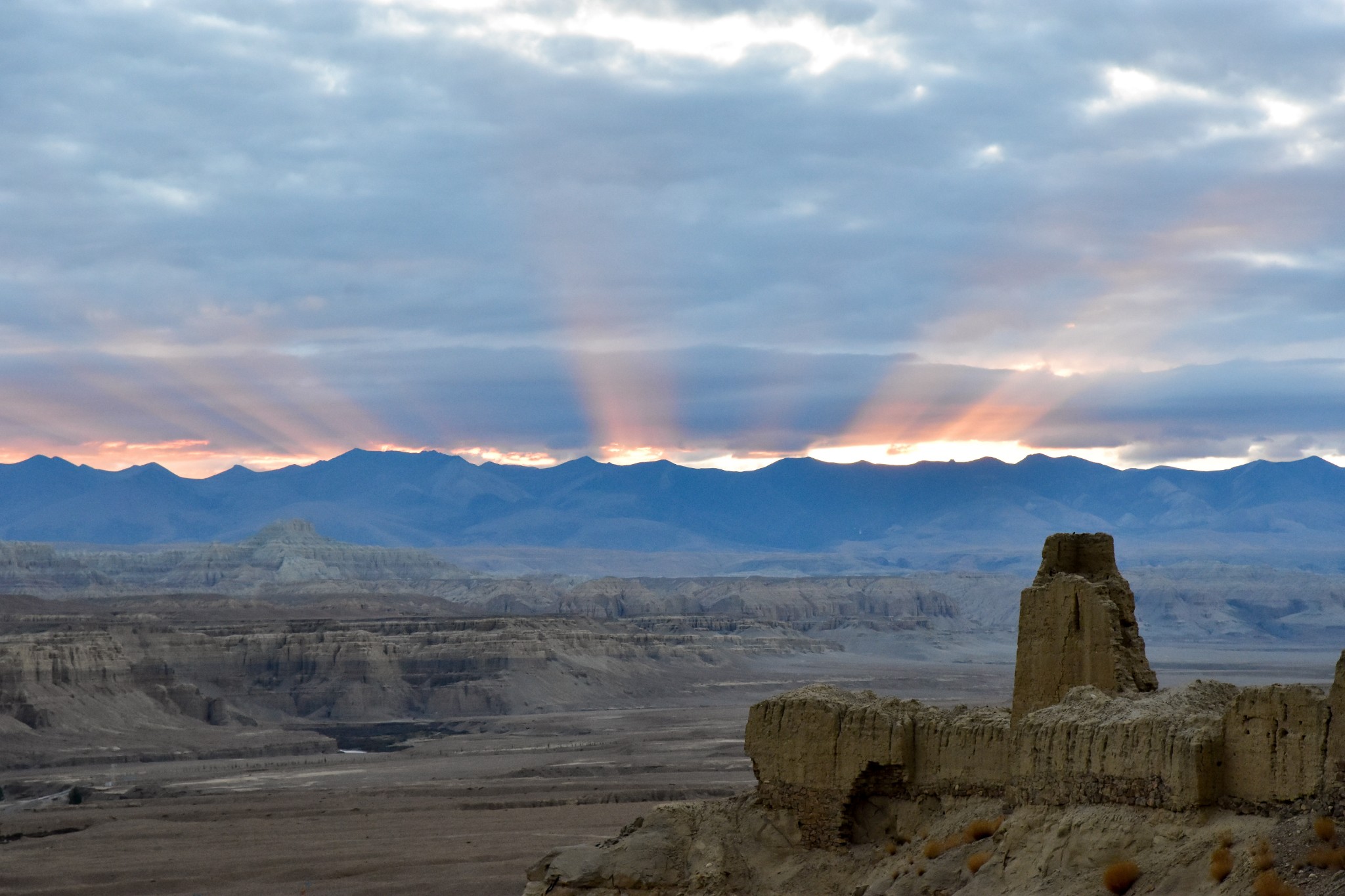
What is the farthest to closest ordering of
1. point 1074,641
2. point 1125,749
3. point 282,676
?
point 282,676, point 1074,641, point 1125,749

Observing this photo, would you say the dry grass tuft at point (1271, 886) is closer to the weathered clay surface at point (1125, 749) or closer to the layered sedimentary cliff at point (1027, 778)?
the layered sedimentary cliff at point (1027, 778)

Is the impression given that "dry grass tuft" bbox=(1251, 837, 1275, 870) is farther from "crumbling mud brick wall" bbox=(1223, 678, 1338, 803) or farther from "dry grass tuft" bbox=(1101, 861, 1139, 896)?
"dry grass tuft" bbox=(1101, 861, 1139, 896)

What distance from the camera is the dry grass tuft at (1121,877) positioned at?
1873cm

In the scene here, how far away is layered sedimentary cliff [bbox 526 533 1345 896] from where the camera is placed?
18.5m

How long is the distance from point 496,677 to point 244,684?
812 inches

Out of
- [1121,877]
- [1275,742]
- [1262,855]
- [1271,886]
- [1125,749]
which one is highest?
[1275,742]

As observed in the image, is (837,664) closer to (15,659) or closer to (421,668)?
(421,668)

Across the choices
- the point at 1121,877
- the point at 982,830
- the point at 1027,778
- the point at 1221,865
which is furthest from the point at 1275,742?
the point at 982,830

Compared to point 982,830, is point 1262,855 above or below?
above

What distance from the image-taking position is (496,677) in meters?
134

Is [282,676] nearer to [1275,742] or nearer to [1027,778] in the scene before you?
[1027,778]

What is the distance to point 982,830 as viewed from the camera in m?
22.2

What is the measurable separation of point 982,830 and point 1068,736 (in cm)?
216

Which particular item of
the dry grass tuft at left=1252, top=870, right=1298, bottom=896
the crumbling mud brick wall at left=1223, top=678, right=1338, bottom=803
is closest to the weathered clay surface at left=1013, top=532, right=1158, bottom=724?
the crumbling mud brick wall at left=1223, top=678, right=1338, bottom=803
